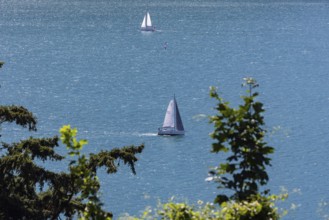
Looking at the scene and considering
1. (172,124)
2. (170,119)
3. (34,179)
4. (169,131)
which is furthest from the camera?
(170,119)

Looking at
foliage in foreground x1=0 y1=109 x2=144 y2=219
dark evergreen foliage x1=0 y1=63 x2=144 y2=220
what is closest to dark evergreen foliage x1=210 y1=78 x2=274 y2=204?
dark evergreen foliage x1=0 y1=63 x2=144 y2=220

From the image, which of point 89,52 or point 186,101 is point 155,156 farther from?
point 89,52

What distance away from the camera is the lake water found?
73000 mm

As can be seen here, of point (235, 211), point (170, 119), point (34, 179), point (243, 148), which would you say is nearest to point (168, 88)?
point (170, 119)

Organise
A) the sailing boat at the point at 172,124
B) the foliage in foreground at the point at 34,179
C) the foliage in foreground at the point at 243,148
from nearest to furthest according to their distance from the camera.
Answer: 1. the foliage in foreground at the point at 243,148
2. the foliage in foreground at the point at 34,179
3. the sailing boat at the point at 172,124

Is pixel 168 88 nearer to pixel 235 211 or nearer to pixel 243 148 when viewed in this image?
pixel 243 148

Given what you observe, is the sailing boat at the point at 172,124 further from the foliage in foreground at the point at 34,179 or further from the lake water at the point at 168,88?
the foliage in foreground at the point at 34,179

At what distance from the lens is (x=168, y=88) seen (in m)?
114

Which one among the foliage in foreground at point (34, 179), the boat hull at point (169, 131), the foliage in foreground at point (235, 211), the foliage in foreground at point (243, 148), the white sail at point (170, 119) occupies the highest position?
the white sail at point (170, 119)

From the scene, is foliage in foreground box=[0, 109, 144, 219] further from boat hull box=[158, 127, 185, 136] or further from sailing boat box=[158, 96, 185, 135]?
sailing boat box=[158, 96, 185, 135]

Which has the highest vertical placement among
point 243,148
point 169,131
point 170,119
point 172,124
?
point 170,119

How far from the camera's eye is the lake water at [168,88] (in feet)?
240

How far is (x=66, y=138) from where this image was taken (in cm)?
1120

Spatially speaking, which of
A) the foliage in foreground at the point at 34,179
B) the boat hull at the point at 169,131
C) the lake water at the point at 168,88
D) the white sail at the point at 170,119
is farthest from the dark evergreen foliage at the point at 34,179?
the white sail at the point at 170,119
